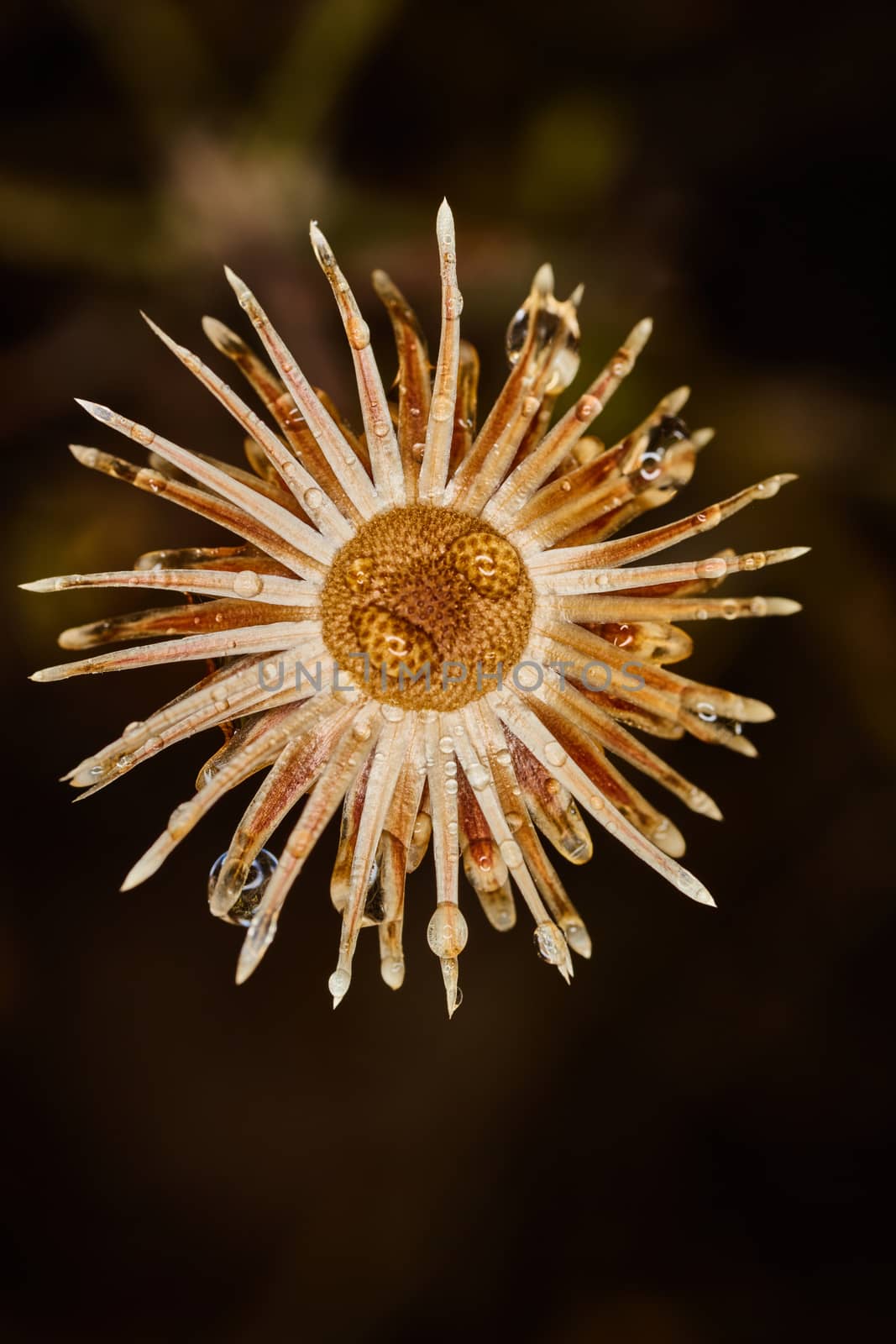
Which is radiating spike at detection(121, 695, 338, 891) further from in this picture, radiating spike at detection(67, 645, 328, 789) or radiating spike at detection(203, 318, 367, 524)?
radiating spike at detection(203, 318, 367, 524)

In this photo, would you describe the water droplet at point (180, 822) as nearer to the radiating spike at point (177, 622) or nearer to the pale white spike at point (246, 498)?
the radiating spike at point (177, 622)

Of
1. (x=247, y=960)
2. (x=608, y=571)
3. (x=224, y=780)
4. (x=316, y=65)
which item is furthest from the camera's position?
(x=316, y=65)

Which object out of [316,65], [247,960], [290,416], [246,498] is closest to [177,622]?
[246,498]

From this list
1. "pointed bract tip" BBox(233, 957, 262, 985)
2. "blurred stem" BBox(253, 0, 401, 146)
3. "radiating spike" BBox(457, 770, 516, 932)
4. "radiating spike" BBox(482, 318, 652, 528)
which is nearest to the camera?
"pointed bract tip" BBox(233, 957, 262, 985)

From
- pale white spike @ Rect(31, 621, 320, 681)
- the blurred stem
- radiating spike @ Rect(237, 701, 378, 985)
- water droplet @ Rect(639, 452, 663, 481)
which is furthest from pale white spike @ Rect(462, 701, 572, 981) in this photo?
the blurred stem

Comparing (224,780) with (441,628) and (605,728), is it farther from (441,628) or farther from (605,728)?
(605,728)

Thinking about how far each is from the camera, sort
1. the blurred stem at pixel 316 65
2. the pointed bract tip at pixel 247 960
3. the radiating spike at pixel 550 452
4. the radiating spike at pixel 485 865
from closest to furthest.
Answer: the pointed bract tip at pixel 247 960 → the radiating spike at pixel 550 452 → the radiating spike at pixel 485 865 → the blurred stem at pixel 316 65

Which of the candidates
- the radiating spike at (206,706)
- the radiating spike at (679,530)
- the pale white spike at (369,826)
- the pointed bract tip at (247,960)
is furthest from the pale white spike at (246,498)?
the pointed bract tip at (247,960)
